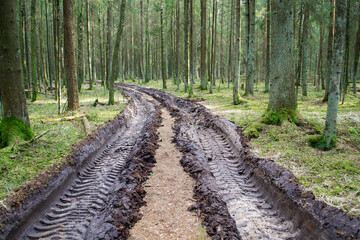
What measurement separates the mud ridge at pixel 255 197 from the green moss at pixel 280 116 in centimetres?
123

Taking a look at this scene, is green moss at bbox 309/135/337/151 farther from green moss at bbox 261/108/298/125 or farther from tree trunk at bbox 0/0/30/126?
tree trunk at bbox 0/0/30/126

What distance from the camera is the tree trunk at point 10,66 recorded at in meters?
6.36

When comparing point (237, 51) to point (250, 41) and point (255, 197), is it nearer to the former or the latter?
point (250, 41)

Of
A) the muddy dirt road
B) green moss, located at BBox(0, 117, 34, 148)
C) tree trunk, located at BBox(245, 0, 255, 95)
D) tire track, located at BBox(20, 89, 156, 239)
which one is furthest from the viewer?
tree trunk, located at BBox(245, 0, 255, 95)

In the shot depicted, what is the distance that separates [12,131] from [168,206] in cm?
474

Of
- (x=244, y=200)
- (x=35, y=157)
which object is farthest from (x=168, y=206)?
(x=35, y=157)

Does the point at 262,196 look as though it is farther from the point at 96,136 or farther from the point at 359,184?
the point at 96,136

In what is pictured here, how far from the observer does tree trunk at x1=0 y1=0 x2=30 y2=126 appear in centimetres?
636

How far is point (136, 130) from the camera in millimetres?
10289

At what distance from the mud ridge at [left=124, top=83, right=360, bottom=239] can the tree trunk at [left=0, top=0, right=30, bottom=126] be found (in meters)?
4.72

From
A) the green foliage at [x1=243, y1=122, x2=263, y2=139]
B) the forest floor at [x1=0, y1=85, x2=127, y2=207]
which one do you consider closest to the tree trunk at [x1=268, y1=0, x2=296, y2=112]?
the green foliage at [x1=243, y1=122, x2=263, y2=139]

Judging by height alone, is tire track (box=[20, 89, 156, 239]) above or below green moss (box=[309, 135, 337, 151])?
below

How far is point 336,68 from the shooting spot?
5832mm

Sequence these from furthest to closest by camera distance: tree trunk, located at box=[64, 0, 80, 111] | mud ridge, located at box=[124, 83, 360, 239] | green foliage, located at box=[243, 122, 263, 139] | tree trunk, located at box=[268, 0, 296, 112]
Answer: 1. tree trunk, located at box=[64, 0, 80, 111]
2. tree trunk, located at box=[268, 0, 296, 112]
3. green foliage, located at box=[243, 122, 263, 139]
4. mud ridge, located at box=[124, 83, 360, 239]
